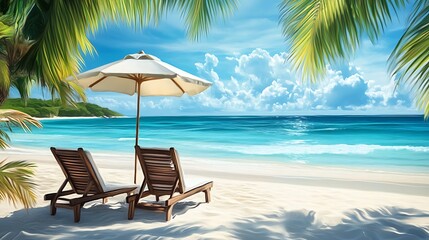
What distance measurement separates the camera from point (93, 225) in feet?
13.4

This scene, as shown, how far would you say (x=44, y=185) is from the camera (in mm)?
6789

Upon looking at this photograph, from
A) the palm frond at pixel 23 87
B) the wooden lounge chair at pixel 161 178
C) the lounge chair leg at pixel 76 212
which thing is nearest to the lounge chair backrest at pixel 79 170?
the lounge chair leg at pixel 76 212

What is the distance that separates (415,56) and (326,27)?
69.5 inches

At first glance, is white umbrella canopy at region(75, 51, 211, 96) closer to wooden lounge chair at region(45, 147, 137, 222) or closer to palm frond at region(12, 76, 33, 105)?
wooden lounge chair at region(45, 147, 137, 222)

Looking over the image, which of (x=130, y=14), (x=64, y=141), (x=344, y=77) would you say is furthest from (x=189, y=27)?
(x=344, y=77)

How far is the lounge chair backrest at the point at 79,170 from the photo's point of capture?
4199 millimetres

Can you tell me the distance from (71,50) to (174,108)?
169ft

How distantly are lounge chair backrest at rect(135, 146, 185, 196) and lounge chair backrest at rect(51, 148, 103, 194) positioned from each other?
0.49 meters

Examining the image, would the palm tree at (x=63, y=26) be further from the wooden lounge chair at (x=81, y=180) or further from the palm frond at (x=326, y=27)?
the palm frond at (x=326, y=27)

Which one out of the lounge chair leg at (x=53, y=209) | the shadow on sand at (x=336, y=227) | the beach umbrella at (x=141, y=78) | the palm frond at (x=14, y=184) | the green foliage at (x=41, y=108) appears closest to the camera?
the palm frond at (x=14, y=184)

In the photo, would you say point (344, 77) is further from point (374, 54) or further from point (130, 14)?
point (130, 14)

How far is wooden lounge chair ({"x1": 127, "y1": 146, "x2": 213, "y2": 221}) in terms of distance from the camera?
14.2 ft


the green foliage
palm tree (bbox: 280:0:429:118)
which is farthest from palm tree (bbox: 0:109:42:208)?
the green foliage

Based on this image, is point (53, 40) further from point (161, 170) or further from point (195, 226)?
point (195, 226)
